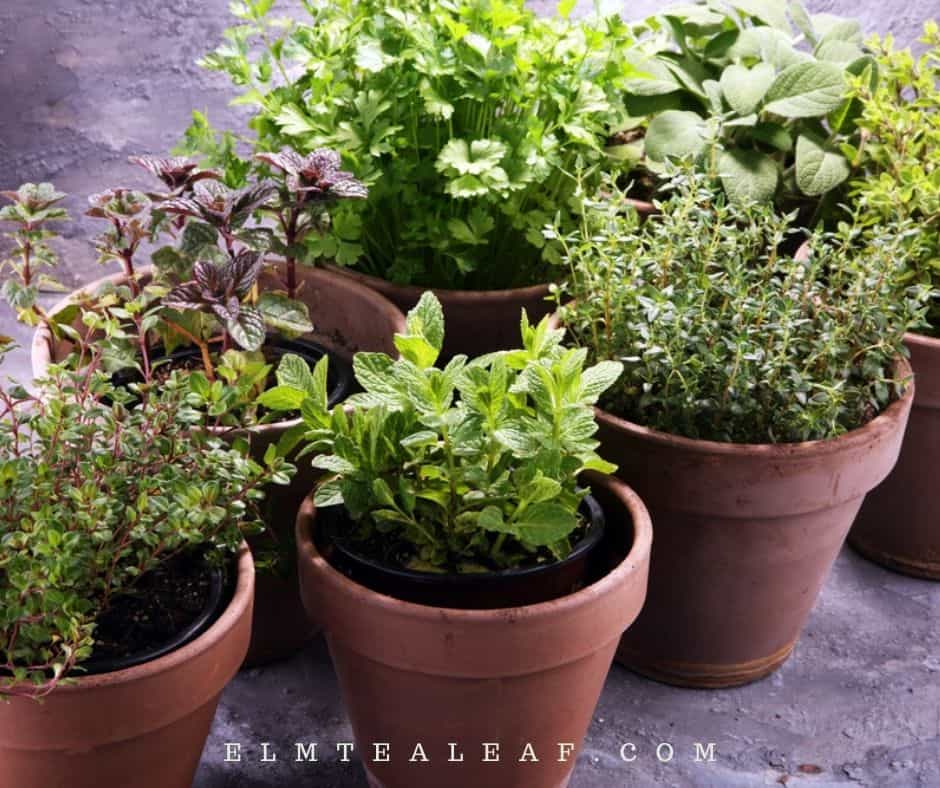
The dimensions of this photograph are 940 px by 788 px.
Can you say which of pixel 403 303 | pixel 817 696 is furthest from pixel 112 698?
pixel 817 696

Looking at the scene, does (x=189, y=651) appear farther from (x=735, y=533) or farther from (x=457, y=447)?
(x=735, y=533)

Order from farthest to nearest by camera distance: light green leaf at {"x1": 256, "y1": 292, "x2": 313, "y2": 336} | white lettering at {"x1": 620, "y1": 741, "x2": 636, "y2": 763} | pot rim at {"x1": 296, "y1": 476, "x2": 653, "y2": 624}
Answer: white lettering at {"x1": 620, "y1": 741, "x2": 636, "y2": 763} → light green leaf at {"x1": 256, "y1": 292, "x2": 313, "y2": 336} → pot rim at {"x1": 296, "y1": 476, "x2": 653, "y2": 624}

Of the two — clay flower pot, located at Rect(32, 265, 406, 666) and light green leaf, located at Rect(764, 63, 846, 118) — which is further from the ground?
light green leaf, located at Rect(764, 63, 846, 118)

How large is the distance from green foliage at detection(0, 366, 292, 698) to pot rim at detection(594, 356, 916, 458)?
491 mm

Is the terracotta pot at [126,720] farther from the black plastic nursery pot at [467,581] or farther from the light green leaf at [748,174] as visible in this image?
the light green leaf at [748,174]

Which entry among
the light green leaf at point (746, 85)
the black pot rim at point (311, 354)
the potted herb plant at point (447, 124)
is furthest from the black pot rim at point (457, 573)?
the light green leaf at point (746, 85)

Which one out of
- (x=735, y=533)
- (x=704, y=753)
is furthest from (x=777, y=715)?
(x=735, y=533)

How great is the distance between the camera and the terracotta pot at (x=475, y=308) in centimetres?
194

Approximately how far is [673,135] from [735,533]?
0.74 meters

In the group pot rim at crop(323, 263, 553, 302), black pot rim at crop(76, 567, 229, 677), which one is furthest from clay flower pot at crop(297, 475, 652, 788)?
pot rim at crop(323, 263, 553, 302)

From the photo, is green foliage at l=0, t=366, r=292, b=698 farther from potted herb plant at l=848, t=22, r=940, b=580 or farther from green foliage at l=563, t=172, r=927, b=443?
potted herb plant at l=848, t=22, r=940, b=580

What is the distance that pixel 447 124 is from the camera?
195 cm

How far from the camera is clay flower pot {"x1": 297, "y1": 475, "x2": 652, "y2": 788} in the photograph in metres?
1.32

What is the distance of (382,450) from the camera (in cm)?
141
